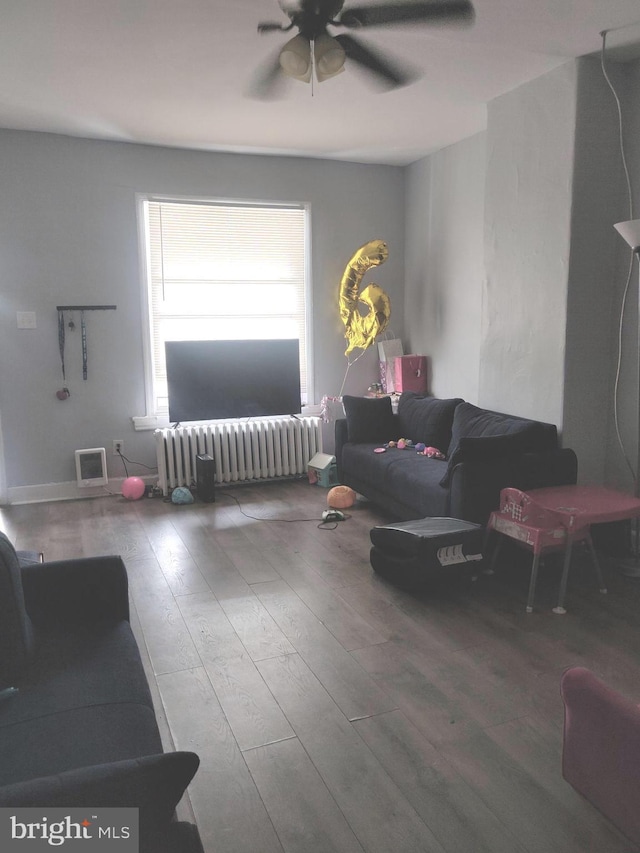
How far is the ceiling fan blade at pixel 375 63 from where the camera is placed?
112 inches

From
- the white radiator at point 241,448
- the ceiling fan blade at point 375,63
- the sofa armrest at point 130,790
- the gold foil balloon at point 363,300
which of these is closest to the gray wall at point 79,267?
the white radiator at point 241,448

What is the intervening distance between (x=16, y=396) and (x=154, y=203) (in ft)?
6.02

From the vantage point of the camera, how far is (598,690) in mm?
1685

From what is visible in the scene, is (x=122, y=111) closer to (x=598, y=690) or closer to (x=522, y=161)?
(x=522, y=161)

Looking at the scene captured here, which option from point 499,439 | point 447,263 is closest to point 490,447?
point 499,439

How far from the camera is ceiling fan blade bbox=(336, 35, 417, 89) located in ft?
9.30

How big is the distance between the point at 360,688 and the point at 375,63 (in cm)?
274

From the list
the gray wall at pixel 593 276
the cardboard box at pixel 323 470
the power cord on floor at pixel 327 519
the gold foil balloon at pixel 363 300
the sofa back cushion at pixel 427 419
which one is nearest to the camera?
the gray wall at pixel 593 276

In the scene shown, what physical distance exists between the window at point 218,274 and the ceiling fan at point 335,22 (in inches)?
97.1

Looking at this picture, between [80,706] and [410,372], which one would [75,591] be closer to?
[80,706]

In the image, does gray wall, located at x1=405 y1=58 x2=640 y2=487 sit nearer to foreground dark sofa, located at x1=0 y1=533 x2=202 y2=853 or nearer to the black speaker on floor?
the black speaker on floor

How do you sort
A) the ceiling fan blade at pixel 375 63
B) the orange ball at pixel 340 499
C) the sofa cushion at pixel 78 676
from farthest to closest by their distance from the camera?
the orange ball at pixel 340 499 < the ceiling fan blade at pixel 375 63 < the sofa cushion at pixel 78 676

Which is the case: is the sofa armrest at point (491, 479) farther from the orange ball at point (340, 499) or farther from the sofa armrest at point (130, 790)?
the sofa armrest at point (130, 790)

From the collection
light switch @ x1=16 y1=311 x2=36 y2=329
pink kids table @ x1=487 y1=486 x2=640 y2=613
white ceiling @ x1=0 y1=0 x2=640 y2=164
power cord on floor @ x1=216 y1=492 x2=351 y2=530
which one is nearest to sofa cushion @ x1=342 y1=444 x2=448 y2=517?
power cord on floor @ x1=216 y1=492 x2=351 y2=530
